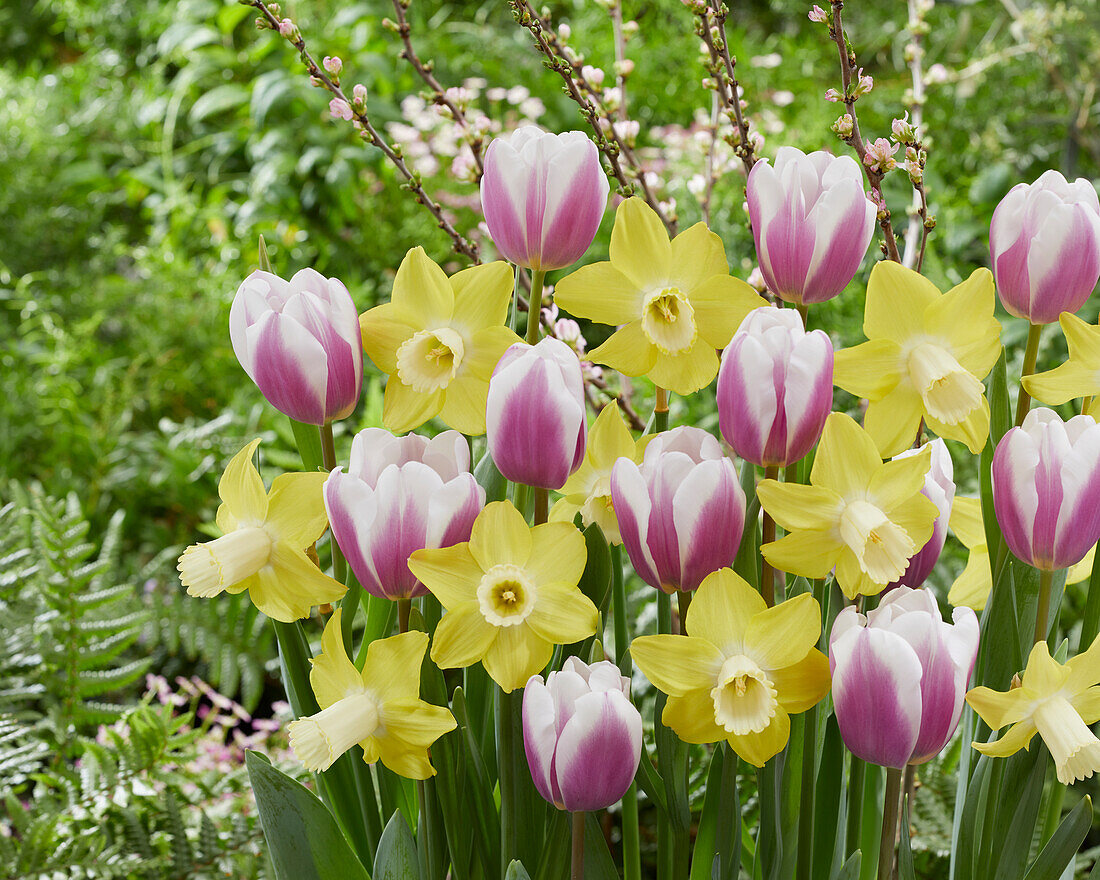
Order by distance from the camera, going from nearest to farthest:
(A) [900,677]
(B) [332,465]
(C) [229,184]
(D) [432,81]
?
(A) [900,677]
(B) [332,465]
(D) [432,81]
(C) [229,184]

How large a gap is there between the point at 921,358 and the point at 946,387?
13 mm

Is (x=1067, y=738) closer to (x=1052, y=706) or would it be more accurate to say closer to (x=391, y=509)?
(x=1052, y=706)

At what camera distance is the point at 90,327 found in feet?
4.66

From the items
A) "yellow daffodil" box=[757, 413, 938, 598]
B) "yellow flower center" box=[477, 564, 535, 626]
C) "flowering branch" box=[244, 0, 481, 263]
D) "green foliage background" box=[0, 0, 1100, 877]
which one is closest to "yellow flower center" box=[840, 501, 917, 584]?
"yellow daffodil" box=[757, 413, 938, 598]

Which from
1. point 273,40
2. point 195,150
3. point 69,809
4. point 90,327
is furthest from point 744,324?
point 195,150

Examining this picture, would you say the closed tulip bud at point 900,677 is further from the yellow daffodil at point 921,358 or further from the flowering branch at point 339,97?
the flowering branch at point 339,97

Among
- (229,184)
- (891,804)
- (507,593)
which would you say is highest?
(507,593)

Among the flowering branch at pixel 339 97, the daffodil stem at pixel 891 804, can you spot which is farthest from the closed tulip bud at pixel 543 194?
the daffodil stem at pixel 891 804

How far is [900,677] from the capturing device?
0.29m

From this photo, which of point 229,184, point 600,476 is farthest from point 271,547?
point 229,184

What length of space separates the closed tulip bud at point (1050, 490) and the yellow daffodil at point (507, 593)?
0.47 feet

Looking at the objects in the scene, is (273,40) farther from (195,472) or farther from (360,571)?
(360,571)

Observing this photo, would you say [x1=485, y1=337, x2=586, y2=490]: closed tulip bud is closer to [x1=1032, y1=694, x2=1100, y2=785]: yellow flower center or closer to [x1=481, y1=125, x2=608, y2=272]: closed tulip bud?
[x1=481, y1=125, x2=608, y2=272]: closed tulip bud

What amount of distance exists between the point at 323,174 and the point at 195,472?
770 mm
